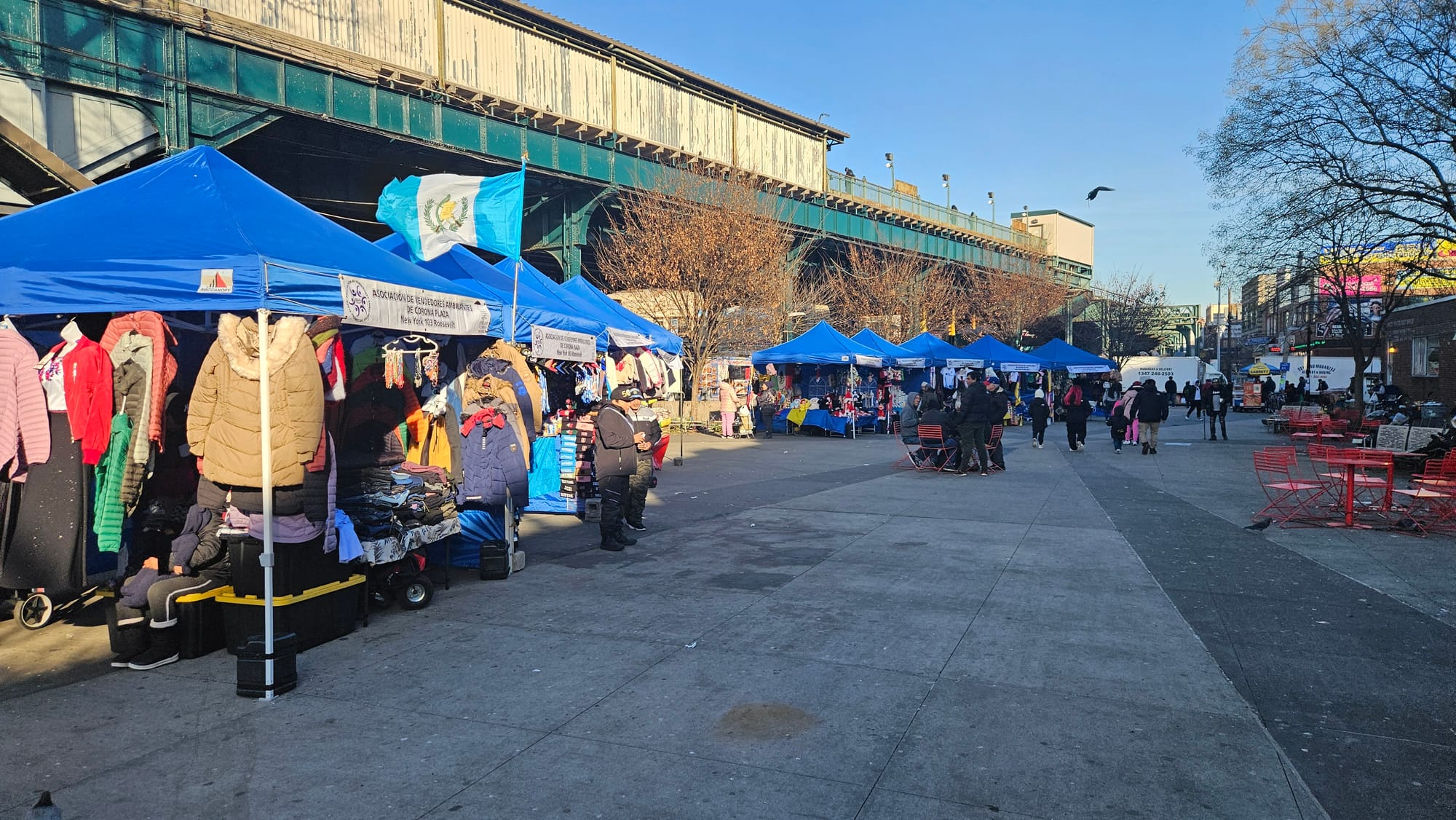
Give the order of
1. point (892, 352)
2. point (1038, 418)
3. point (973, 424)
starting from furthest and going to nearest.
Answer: point (892, 352) → point (1038, 418) → point (973, 424)

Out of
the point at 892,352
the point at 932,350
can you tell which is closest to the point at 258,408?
the point at 892,352

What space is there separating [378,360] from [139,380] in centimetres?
165

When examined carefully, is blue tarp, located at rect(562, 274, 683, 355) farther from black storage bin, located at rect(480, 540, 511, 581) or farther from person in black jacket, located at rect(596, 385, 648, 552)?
black storage bin, located at rect(480, 540, 511, 581)

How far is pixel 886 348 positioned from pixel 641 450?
1958 cm

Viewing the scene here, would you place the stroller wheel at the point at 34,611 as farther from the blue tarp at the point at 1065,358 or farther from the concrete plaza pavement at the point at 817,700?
the blue tarp at the point at 1065,358

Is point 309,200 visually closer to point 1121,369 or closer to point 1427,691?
point 1427,691

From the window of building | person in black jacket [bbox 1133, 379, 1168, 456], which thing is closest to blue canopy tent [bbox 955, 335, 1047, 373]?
person in black jacket [bbox 1133, 379, 1168, 456]

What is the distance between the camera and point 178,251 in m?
5.33

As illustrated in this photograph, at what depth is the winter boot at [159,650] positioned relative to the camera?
5.45 m

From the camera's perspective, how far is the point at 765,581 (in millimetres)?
7730

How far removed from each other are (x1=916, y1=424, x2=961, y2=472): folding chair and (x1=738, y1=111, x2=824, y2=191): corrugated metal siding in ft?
71.1

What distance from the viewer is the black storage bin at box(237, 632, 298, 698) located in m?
4.89

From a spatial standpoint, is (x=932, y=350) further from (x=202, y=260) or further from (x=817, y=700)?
(x=202, y=260)

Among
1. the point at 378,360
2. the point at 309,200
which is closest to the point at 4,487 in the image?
the point at 378,360
